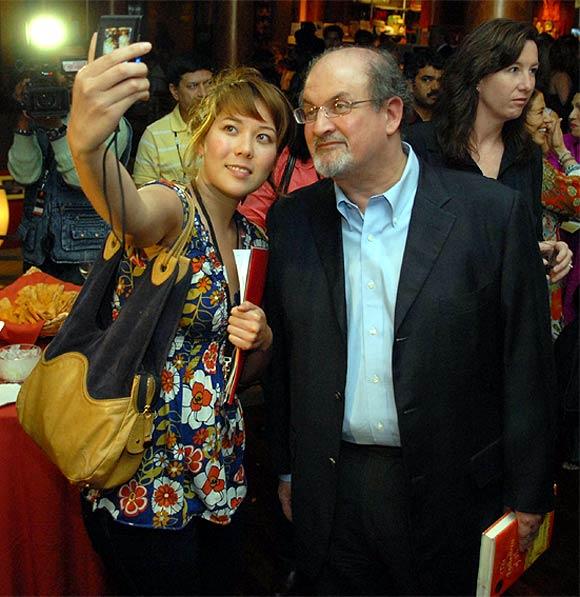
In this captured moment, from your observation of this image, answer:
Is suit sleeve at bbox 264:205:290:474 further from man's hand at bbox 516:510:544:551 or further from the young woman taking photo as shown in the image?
man's hand at bbox 516:510:544:551

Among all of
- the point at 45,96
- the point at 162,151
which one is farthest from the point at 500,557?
the point at 162,151

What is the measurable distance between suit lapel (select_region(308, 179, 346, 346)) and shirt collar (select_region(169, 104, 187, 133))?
2124 mm

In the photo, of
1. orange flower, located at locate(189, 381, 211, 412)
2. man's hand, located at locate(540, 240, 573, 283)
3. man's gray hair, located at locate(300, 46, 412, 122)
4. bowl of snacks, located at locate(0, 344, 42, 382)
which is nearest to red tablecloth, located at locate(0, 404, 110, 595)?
bowl of snacks, located at locate(0, 344, 42, 382)

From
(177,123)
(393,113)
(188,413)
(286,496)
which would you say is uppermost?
(393,113)

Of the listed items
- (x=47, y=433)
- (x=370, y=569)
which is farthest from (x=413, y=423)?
(x=47, y=433)

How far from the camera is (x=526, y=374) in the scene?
1886 millimetres

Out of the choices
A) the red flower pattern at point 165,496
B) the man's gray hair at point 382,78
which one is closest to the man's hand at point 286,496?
the red flower pattern at point 165,496

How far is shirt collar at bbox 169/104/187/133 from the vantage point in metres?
3.99

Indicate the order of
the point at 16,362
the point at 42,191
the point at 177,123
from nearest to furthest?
the point at 16,362 → the point at 42,191 → the point at 177,123

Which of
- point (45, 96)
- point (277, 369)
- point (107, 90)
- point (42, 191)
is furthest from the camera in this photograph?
point (42, 191)

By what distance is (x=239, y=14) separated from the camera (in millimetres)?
11469

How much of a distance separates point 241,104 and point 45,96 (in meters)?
1.73

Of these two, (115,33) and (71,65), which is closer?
(115,33)

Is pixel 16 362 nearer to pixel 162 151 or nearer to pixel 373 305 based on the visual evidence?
pixel 373 305
